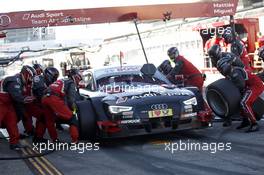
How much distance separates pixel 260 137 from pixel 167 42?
27128mm

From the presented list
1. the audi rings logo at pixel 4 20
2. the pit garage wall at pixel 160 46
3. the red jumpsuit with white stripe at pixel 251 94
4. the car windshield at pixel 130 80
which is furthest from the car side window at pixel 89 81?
the pit garage wall at pixel 160 46

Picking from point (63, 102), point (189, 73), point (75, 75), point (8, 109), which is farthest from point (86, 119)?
point (189, 73)

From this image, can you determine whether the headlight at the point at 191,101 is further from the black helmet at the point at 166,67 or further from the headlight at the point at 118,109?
the black helmet at the point at 166,67

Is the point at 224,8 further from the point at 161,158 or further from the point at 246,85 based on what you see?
the point at 161,158

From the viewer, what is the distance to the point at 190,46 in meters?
29.1

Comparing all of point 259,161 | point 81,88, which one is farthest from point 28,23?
point 259,161

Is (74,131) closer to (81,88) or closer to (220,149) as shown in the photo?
(81,88)

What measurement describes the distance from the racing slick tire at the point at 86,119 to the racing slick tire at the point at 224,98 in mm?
2541

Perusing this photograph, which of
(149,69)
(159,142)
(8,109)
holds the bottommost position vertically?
(159,142)

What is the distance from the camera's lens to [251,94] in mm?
9148

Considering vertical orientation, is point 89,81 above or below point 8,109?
above

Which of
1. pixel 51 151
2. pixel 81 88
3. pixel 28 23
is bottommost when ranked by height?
pixel 51 151

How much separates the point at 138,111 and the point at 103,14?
18.7 ft

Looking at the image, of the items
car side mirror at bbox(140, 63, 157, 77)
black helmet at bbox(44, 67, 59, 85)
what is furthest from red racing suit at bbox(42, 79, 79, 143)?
car side mirror at bbox(140, 63, 157, 77)
